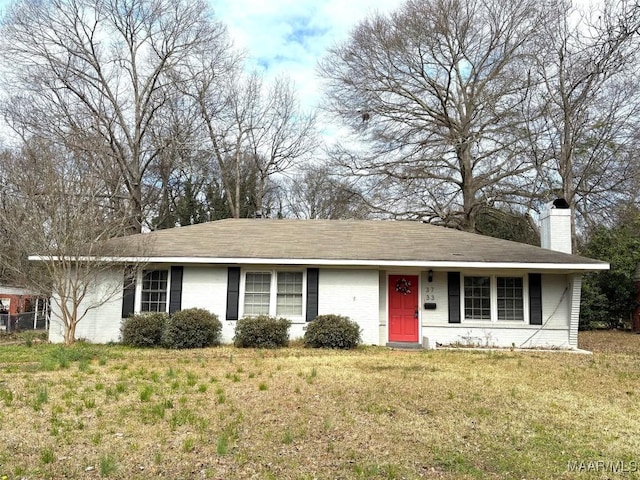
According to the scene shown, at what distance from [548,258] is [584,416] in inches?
304

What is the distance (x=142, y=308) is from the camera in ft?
45.0

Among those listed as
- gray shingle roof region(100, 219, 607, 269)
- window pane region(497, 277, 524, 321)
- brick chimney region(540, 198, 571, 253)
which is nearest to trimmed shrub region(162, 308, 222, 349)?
gray shingle roof region(100, 219, 607, 269)

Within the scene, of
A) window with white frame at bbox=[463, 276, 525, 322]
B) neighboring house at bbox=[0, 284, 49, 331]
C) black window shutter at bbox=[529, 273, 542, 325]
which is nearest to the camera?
black window shutter at bbox=[529, 273, 542, 325]

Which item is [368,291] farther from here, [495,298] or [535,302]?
[535,302]

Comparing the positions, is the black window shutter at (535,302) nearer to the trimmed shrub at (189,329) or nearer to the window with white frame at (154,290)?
the trimmed shrub at (189,329)

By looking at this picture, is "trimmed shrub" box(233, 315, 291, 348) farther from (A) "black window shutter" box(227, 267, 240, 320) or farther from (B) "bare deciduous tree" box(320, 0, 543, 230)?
(B) "bare deciduous tree" box(320, 0, 543, 230)

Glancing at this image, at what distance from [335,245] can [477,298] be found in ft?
14.2

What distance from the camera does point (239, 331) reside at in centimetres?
1272

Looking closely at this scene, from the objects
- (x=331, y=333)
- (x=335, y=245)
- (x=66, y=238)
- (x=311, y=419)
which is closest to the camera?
(x=311, y=419)

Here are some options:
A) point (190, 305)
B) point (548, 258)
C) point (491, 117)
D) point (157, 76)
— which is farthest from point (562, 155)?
point (157, 76)

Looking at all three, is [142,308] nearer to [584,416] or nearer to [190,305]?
[190,305]

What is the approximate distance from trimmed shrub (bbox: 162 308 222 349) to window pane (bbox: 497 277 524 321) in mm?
7975

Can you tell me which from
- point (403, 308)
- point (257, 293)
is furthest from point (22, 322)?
point (403, 308)

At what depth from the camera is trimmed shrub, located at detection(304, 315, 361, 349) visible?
12.5m
